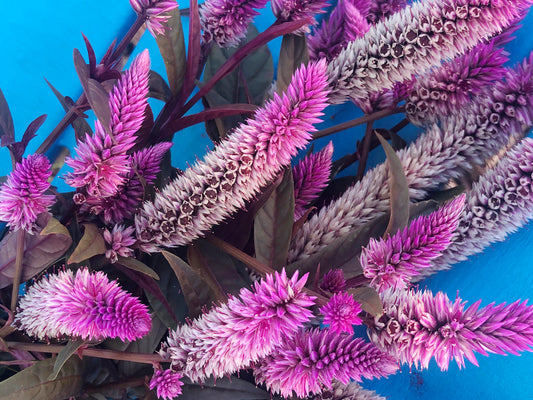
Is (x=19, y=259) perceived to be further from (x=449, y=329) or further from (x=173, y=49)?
(x=449, y=329)

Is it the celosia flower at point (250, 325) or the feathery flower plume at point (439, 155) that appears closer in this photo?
the celosia flower at point (250, 325)

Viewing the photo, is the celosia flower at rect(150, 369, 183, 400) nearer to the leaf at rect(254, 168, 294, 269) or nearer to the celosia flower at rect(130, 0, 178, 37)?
the leaf at rect(254, 168, 294, 269)

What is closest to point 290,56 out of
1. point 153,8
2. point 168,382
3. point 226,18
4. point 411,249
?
point 226,18

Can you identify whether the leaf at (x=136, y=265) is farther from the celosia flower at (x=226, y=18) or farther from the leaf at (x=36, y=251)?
the celosia flower at (x=226, y=18)

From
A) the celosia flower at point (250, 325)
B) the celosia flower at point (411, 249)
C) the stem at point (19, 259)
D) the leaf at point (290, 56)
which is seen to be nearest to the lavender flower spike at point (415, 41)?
the leaf at point (290, 56)

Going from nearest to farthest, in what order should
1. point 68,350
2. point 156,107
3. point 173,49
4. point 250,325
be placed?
point 250,325 → point 68,350 → point 173,49 → point 156,107

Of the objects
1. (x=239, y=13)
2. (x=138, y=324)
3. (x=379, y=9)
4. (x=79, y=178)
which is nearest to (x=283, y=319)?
(x=138, y=324)

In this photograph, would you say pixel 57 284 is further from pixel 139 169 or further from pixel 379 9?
pixel 379 9
